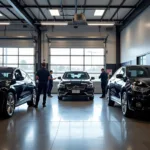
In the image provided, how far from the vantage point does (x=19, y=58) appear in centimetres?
1590

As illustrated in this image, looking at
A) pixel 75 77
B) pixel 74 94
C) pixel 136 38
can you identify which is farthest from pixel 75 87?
pixel 136 38

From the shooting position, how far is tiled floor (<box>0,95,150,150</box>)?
374cm

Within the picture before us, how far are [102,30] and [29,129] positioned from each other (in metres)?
12.4

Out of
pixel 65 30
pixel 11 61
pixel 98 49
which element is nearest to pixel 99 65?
pixel 98 49

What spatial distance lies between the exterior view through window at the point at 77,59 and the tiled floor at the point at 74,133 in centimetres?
989

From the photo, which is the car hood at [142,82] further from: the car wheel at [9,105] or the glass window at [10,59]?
the glass window at [10,59]

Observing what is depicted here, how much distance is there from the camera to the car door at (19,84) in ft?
22.0

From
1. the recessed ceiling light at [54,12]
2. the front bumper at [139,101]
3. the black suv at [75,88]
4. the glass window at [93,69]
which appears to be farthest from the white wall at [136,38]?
the front bumper at [139,101]

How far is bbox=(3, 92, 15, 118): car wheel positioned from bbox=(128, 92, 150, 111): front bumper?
129 inches

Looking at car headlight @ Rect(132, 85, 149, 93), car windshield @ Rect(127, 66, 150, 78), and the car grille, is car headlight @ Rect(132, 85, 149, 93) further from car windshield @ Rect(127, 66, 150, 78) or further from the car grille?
the car grille

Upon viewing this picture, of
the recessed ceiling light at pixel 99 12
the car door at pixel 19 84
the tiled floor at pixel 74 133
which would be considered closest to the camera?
the tiled floor at pixel 74 133

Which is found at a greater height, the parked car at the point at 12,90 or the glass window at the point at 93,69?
the glass window at the point at 93,69

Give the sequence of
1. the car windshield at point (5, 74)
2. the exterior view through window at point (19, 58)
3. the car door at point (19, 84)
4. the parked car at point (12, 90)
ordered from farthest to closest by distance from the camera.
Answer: the exterior view through window at point (19, 58) < the car door at point (19, 84) < the car windshield at point (5, 74) < the parked car at point (12, 90)

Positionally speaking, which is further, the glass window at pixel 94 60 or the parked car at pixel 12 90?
the glass window at pixel 94 60
